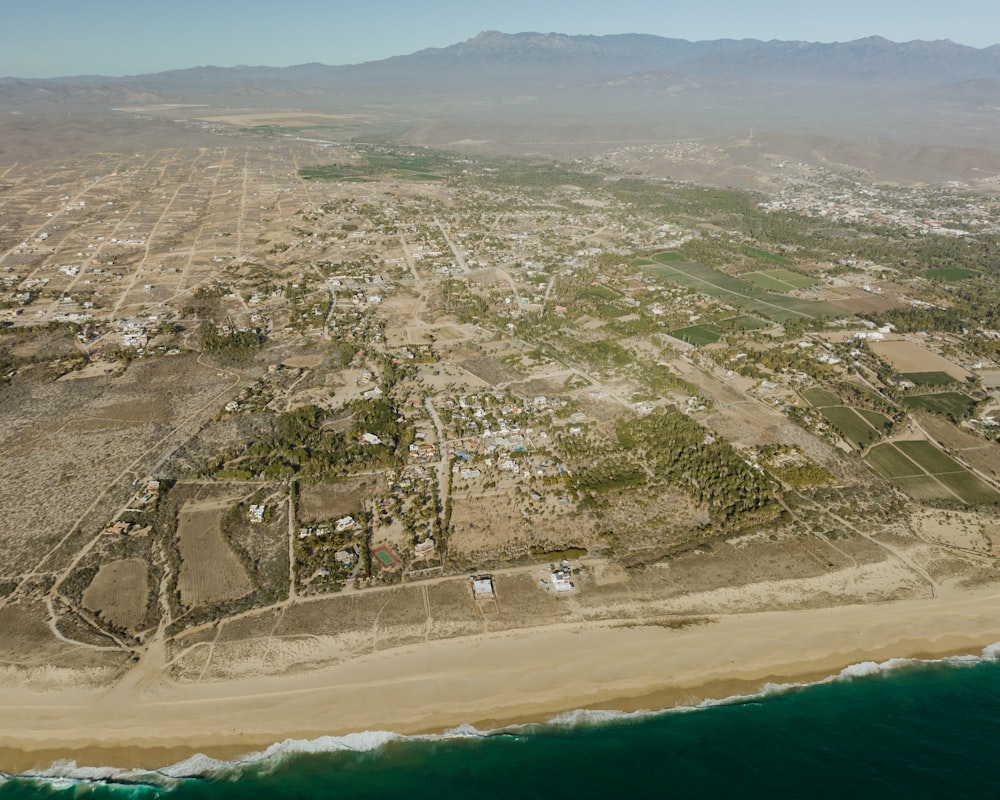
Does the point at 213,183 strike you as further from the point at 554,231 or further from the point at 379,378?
the point at 379,378

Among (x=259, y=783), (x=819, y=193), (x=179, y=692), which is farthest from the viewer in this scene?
(x=819, y=193)

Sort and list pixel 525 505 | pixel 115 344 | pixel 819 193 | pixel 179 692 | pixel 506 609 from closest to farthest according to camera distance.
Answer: pixel 179 692 → pixel 506 609 → pixel 525 505 → pixel 115 344 → pixel 819 193

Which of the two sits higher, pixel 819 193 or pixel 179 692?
pixel 819 193

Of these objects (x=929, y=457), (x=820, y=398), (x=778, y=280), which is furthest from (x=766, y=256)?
(x=929, y=457)

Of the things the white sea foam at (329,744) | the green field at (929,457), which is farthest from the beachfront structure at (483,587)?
the green field at (929,457)

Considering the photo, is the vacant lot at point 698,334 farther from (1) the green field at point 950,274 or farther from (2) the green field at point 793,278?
(1) the green field at point 950,274

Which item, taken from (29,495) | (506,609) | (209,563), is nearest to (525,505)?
(506,609)
